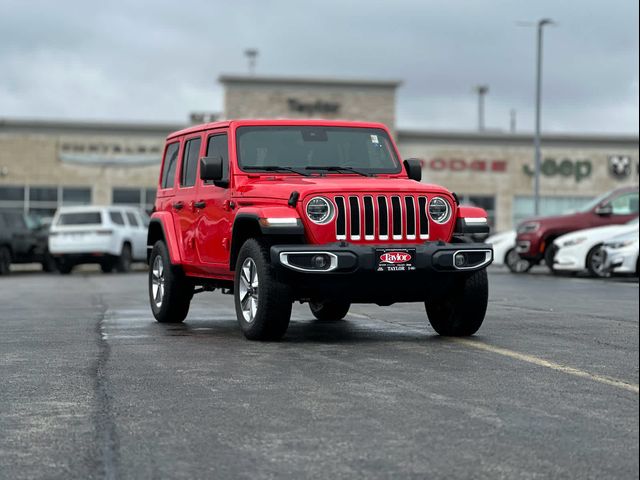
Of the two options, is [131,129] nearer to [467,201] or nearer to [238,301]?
[467,201]

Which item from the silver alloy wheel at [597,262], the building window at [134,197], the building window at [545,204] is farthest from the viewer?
the building window at [545,204]

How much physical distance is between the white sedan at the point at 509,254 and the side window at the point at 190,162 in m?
15.1

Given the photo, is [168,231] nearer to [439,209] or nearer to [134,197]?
[439,209]

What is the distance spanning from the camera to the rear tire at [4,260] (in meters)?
30.7

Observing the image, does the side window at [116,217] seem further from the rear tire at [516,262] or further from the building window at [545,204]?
the building window at [545,204]

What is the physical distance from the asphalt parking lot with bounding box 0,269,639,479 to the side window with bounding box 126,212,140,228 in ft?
66.6

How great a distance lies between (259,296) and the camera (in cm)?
1024

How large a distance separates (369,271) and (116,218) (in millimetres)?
22794

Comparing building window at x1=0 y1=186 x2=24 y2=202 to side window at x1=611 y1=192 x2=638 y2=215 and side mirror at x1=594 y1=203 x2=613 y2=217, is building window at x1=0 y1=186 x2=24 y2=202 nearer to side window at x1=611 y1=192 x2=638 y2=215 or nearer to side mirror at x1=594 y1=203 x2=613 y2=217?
side mirror at x1=594 y1=203 x2=613 y2=217

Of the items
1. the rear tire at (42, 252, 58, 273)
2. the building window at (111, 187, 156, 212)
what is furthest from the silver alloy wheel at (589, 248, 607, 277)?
the building window at (111, 187, 156, 212)

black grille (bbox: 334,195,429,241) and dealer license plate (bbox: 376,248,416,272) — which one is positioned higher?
black grille (bbox: 334,195,429,241)

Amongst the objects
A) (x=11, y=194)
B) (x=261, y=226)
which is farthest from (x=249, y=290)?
(x=11, y=194)

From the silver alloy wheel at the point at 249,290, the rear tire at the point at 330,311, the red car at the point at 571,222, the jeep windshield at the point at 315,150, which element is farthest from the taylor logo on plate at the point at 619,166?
the silver alloy wheel at the point at 249,290

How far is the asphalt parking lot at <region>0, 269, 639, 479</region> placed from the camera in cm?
557
